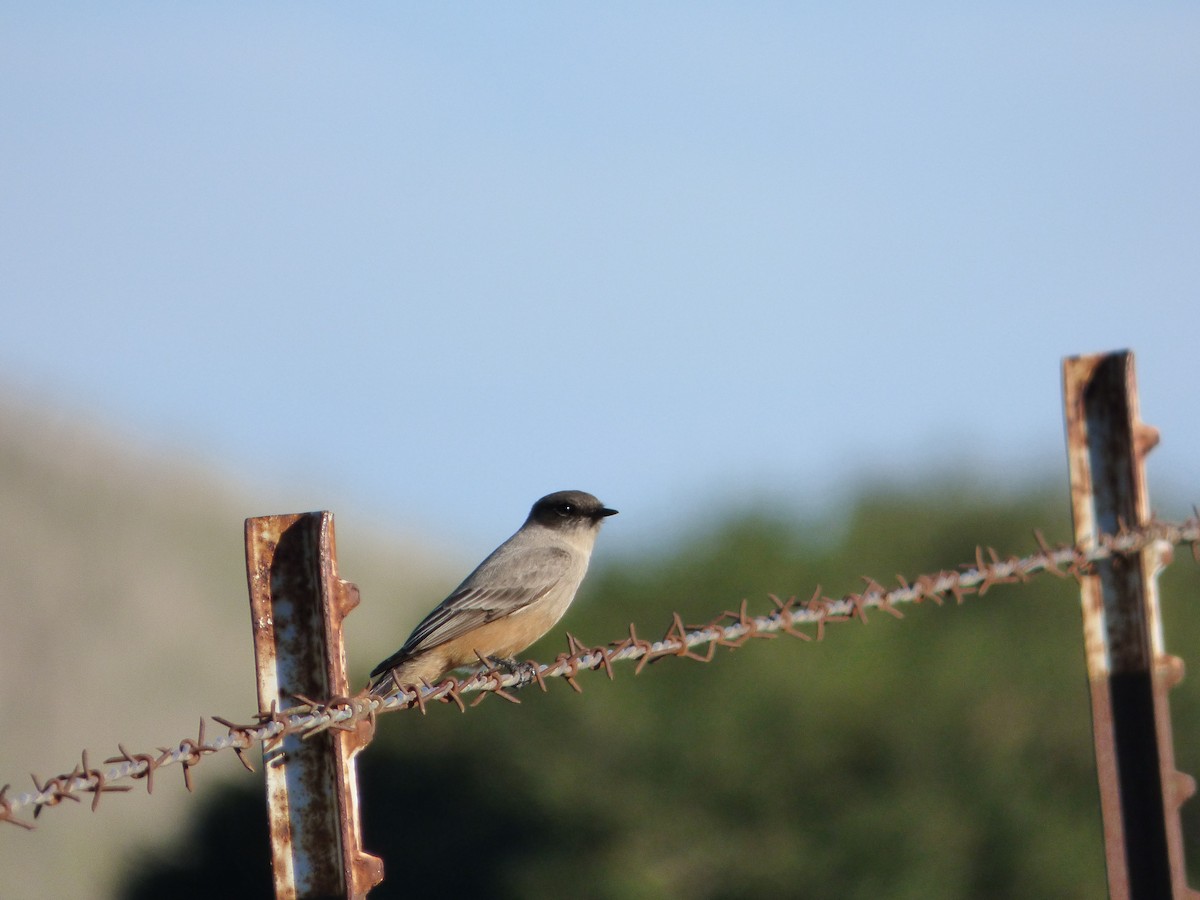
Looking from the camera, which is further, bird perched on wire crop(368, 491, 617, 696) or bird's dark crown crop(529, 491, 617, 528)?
bird's dark crown crop(529, 491, 617, 528)

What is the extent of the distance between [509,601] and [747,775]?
1092 centimetres

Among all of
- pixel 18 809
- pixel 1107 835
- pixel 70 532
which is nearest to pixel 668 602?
pixel 1107 835

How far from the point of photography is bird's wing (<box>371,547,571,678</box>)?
765 centimetres

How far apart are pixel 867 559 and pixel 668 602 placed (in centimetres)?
404

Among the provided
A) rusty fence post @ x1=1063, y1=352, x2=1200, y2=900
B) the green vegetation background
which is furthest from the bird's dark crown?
the green vegetation background

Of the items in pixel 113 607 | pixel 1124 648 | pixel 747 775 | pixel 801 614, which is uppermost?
pixel 801 614

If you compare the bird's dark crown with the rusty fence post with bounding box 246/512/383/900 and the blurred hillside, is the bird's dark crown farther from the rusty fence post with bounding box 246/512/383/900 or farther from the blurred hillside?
the blurred hillside

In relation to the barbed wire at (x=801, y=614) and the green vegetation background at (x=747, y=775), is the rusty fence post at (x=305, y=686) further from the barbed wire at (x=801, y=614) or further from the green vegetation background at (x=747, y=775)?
the green vegetation background at (x=747, y=775)

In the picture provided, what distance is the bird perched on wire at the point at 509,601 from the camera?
7680mm

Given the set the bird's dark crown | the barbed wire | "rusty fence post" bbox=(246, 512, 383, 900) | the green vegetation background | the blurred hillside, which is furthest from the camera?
the blurred hillside

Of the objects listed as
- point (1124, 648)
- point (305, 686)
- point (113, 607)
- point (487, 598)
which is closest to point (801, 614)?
point (1124, 648)

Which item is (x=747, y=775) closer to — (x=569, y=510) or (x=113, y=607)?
(x=569, y=510)

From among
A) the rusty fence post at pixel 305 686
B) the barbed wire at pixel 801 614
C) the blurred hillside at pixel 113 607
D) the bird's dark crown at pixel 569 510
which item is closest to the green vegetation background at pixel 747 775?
the bird's dark crown at pixel 569 510

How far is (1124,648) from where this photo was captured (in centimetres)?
484
